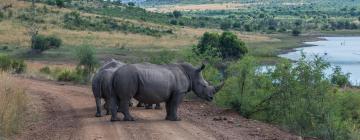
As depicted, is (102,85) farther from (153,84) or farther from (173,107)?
(173,107)

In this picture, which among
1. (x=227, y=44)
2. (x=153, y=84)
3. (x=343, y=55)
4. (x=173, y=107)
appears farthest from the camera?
(x=343, y=55)

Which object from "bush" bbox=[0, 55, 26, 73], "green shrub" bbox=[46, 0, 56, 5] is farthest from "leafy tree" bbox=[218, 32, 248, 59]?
"green shrub" bbox=[46, 0, 56, 5]

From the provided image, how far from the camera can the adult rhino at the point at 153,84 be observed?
18719 mm

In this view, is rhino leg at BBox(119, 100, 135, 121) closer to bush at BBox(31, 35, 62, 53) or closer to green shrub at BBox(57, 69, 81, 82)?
green shrub at BBox(57, 69, 81, 82)

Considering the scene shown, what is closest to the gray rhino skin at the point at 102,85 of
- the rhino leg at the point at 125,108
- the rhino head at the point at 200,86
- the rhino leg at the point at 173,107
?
the rhino leg at the point at 125,108

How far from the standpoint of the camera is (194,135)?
16.5 m

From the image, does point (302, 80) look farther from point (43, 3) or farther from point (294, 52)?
point (43, 3)

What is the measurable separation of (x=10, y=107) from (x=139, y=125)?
3.31 meters

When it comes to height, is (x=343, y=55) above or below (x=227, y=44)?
below

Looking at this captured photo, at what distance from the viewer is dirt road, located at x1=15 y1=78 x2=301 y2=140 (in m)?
16.4

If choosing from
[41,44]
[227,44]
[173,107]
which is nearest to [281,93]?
[173,107]

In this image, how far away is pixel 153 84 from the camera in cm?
1905

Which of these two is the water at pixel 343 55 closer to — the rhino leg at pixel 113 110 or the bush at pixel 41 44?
the bush at pixel 41 44

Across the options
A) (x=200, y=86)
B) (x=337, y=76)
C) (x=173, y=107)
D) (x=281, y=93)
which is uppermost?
(x=200, y=86)
